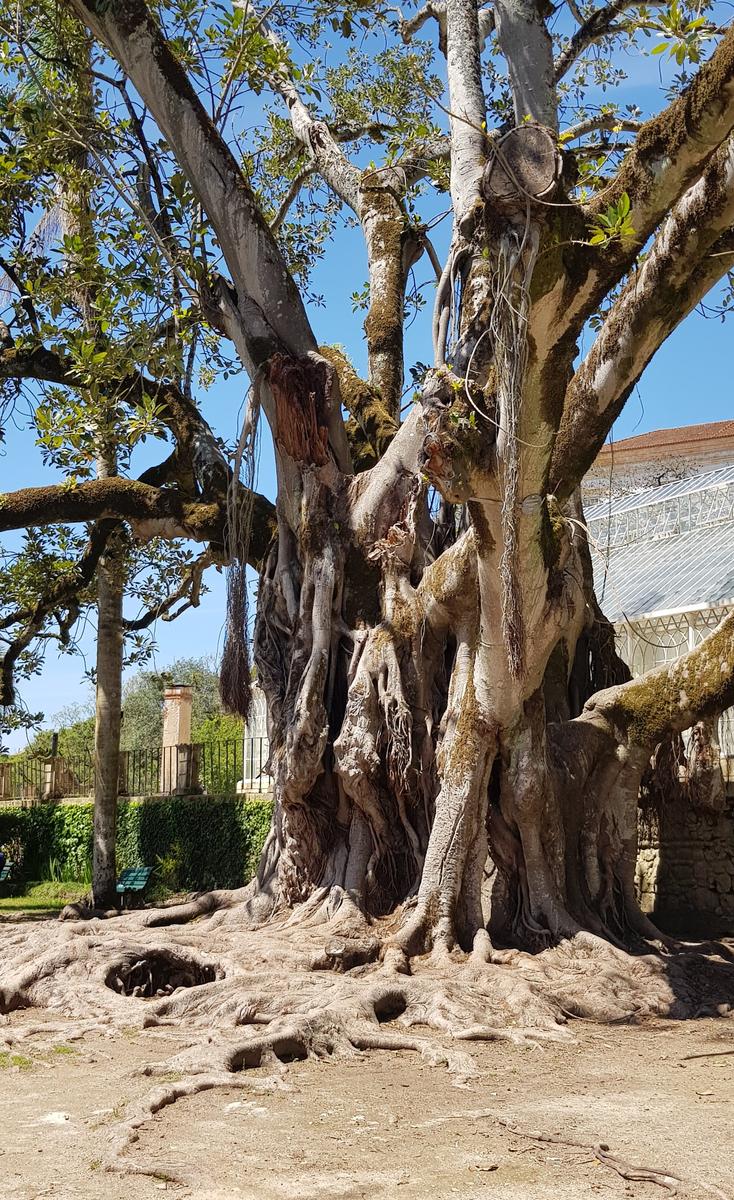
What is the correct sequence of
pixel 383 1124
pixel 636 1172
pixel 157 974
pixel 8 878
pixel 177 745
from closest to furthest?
pixel 636 1172, pixel 383 1124, pixel 157 974, pixel 177 745, pixel 8 878

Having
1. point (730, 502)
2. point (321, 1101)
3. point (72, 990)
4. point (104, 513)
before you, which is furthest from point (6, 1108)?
point (730, 502)

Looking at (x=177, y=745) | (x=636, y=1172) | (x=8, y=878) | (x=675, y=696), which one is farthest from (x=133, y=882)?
(x=636, y=1172)

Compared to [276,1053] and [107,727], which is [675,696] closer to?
[276,1053]

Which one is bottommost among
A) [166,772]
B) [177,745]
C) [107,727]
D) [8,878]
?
[8,878]

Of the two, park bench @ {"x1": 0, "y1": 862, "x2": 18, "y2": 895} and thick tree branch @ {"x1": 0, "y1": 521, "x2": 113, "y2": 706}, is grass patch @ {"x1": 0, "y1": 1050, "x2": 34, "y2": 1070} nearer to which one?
thick tree branch @ {"x1": 0, "y1": 521, "x2": 113, "y2": 706}

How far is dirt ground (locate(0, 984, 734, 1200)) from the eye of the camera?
4055mm

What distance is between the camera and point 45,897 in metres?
19.4

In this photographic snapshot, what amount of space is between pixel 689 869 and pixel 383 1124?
296 inches

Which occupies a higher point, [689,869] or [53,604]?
[53,604]

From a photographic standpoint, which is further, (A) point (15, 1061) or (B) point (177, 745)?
(B) point (177, 745)

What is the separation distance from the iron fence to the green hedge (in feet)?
1.66

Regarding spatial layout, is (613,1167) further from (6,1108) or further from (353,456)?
(353,456)

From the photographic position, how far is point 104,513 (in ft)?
36.1


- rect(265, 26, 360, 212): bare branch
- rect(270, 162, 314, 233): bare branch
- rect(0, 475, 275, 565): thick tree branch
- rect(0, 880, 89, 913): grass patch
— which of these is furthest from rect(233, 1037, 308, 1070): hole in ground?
rect(0, 880, 89, 913): grass patch
